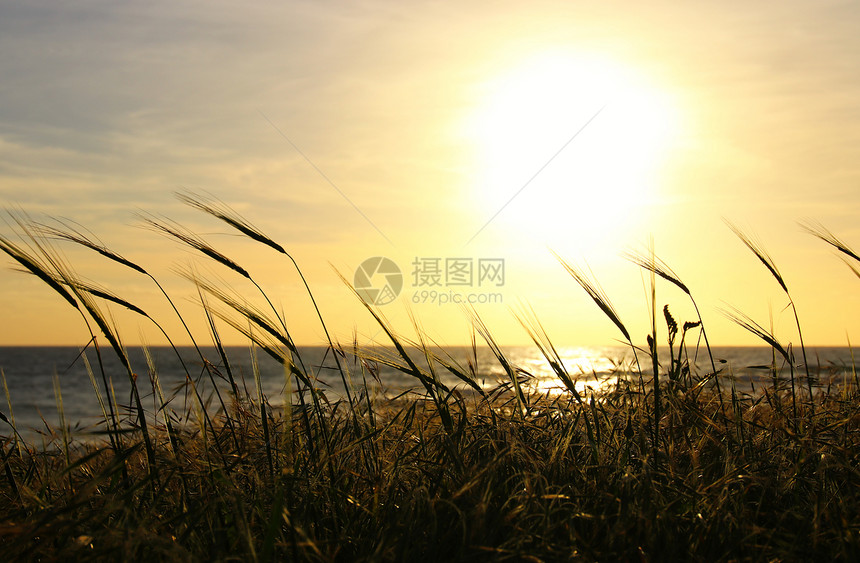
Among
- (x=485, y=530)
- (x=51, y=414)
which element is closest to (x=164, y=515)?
(x=485, y=530)

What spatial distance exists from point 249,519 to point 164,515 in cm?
37

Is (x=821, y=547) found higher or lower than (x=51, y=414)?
higher

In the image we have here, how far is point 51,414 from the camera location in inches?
814

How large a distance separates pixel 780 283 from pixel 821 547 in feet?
4.90

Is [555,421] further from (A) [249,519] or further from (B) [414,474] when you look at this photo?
(A) [249,519]

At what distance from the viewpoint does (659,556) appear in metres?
1.69

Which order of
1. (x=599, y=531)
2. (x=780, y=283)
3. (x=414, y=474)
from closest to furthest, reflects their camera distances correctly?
(x=599, y=531) < (x=414, y=474) < (x=780, y=283)

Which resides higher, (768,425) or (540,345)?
(540,345)

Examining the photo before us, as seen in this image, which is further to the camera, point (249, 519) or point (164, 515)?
point (164, 515)

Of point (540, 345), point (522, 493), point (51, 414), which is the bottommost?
point (51, 414)

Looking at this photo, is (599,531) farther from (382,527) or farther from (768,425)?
(768,425)

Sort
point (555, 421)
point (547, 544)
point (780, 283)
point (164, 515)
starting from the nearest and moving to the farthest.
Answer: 1. point (547, 544)
2. point (164, 515)
3. point (555, 421)
4. point (780, 283)

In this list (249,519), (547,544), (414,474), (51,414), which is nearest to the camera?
(547,544)

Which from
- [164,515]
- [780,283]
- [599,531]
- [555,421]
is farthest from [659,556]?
[780,283]
